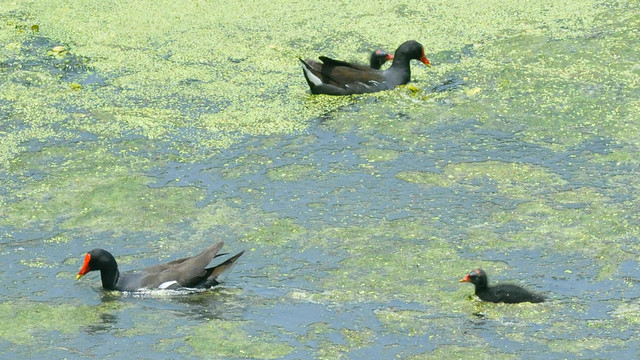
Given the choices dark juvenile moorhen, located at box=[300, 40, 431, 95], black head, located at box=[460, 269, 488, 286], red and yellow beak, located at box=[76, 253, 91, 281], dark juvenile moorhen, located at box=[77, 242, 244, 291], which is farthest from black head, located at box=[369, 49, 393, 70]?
red and yellow beak, located at box=[76, 253, 91, 281]

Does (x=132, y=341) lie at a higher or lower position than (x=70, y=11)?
lower

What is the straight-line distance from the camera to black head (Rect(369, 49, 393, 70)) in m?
12.1

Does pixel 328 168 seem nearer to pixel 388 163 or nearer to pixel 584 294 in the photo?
pixel 388 163

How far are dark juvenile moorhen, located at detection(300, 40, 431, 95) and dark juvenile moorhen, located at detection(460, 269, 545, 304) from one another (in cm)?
441

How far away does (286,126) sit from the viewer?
1098cm

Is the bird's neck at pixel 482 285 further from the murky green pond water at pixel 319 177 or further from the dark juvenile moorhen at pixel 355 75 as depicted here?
the dark juvenile moorhen at pixel 355 75

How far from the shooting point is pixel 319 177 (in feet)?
32.2

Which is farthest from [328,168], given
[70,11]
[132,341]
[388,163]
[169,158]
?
[70,11]

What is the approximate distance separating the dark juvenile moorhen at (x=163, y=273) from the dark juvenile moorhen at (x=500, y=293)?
1766 millimetres

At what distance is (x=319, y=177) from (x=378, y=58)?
9.00 feet

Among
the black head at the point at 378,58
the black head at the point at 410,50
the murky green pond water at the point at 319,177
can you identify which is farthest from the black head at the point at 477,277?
the black head at the point at 378,58

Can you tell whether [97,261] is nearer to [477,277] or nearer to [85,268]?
[85,268]

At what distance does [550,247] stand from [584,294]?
0.77m

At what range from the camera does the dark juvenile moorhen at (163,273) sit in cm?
810
